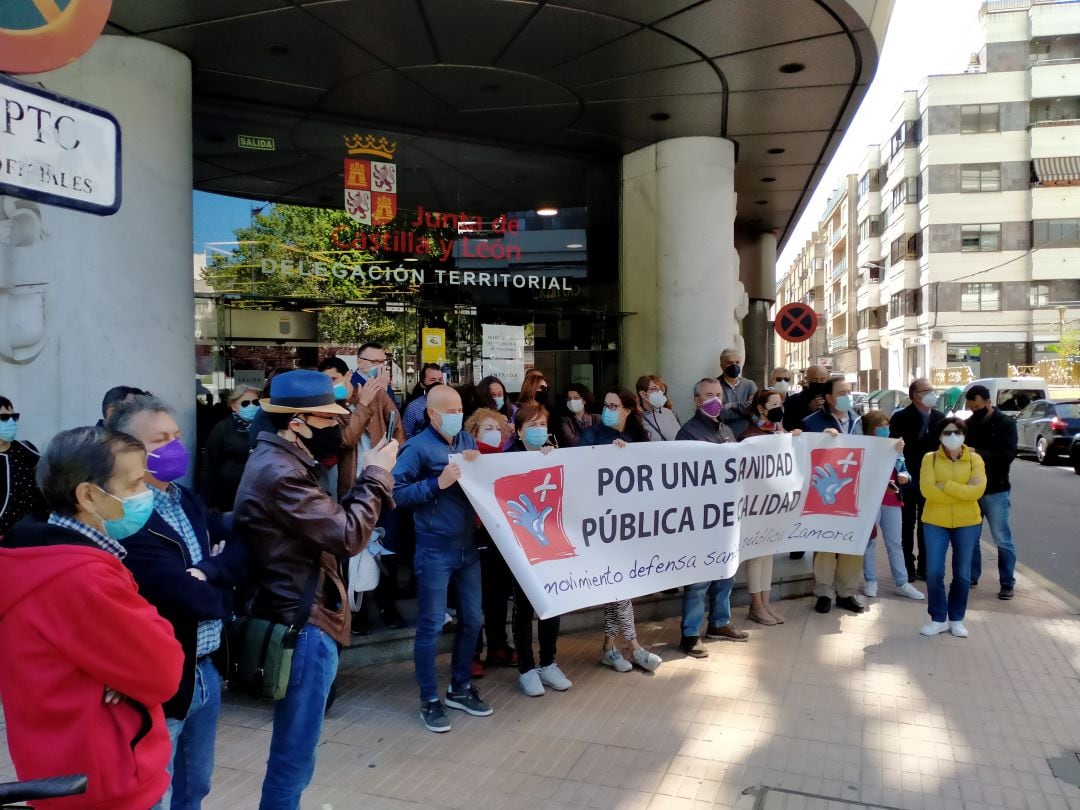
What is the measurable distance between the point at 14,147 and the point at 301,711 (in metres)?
2.12

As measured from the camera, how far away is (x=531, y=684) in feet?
16.0

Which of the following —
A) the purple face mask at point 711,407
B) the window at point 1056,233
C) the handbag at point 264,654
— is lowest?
the handbag at point 264,654

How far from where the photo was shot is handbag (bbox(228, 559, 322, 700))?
109 inches

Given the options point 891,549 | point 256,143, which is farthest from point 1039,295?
point 256,143

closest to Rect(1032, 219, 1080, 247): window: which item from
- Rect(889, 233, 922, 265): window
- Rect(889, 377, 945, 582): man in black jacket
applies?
Rect(889, 233, 922, 265): window

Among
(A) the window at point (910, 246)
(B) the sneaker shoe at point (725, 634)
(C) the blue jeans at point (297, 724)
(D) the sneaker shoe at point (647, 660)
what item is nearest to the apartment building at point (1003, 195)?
(A) the window at point (910, 246)

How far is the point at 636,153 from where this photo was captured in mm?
10656

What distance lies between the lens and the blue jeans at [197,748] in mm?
2777

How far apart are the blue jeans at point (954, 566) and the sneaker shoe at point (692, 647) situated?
1927 mm

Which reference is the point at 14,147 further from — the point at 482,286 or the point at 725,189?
the point at 725,189

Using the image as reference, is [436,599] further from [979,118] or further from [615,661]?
[979,118]

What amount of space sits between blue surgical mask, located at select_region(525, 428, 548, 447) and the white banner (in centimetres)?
16

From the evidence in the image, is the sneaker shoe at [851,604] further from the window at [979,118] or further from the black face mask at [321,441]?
the window at [979,118]

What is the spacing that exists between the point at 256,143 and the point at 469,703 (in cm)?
677
